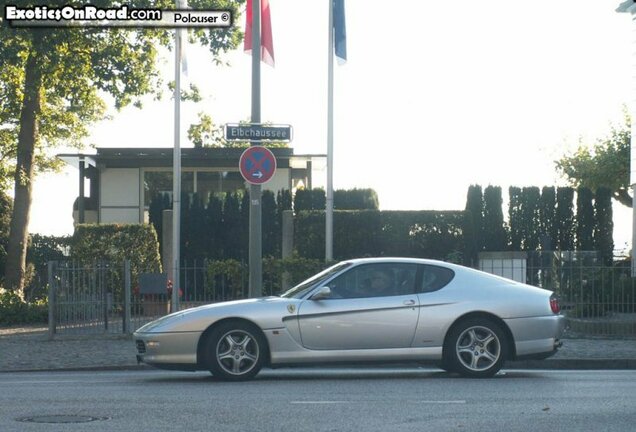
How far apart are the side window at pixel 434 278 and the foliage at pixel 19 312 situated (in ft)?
47.6

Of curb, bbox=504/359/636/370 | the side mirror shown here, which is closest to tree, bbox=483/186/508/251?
curb, bbox=504/359/636/370

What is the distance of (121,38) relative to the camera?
33281 mm

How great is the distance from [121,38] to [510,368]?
18.7 metres

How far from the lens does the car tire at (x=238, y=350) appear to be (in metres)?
14.5

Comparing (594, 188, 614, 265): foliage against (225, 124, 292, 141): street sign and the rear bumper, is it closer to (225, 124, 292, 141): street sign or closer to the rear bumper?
(225, 124, 292, 141): street sign

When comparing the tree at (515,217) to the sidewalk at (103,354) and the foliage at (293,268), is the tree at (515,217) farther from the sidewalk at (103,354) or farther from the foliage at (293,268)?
the sidewalk at (103,354)

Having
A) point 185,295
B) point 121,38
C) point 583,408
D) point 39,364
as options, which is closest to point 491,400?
point 583,408

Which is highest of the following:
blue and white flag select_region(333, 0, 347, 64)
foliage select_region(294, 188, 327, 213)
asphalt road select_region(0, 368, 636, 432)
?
blue and white flag select_region(333, 0, 347, 64)

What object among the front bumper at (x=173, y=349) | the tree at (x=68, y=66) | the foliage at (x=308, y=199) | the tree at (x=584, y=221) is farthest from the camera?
the foliage at (x=308, y=199)

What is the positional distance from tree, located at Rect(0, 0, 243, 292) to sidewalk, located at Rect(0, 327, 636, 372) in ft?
27.7

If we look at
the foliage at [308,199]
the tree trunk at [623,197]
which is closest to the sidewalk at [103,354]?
the foliage at [308,199]

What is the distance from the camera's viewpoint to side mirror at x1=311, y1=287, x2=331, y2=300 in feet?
48.2

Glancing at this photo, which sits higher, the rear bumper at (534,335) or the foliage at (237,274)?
the foliage at (237,274)

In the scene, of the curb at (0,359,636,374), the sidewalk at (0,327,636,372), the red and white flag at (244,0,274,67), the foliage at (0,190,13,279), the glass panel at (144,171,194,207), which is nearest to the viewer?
the curb at (0,359,636,374)
